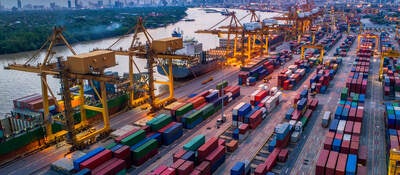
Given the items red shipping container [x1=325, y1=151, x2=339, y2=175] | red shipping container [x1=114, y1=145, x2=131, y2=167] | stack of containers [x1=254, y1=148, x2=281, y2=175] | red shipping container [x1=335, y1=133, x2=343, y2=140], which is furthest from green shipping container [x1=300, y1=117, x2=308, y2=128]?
red shipping container [x1=114, y1=145, x2=131, y2=167]

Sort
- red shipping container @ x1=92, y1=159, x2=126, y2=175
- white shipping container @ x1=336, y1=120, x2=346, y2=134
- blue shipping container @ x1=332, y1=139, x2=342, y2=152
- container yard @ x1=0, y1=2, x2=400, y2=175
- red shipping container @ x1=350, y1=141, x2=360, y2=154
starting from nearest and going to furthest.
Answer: red shipping container @ x1=92, y1=159, x2=126, y2=175 → container yard @ x1=0, y1=2, x2=400, y2=175 → red shipping container @ x1=350, y1=141, x2=360, y2=154 → blue shipping container @ x1=332, y1=139, x2=342, y2=152 → white shipping container @ x1=336, y1=120, x2=346, y2=134

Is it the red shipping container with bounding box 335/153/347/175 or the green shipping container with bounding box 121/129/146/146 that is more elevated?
the green shipping container with bounding box 121/129/146/146

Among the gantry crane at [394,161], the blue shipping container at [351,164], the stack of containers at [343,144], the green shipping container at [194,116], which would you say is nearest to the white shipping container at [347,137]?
the stack of containers at [343,144]

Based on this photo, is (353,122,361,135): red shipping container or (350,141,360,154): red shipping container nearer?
(350,141,360,154): red shipping container

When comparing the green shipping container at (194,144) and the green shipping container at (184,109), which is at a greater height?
the green shipping container at (184,109)

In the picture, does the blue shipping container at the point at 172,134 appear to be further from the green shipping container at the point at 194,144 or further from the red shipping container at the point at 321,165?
the red shipping container at the point at 321,165

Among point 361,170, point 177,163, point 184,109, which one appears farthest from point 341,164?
point 184,109

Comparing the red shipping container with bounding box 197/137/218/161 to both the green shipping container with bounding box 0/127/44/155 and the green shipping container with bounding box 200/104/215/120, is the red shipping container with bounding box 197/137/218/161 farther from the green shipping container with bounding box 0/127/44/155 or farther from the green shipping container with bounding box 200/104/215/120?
the green shipping container with bounding box 0/127/44/155
